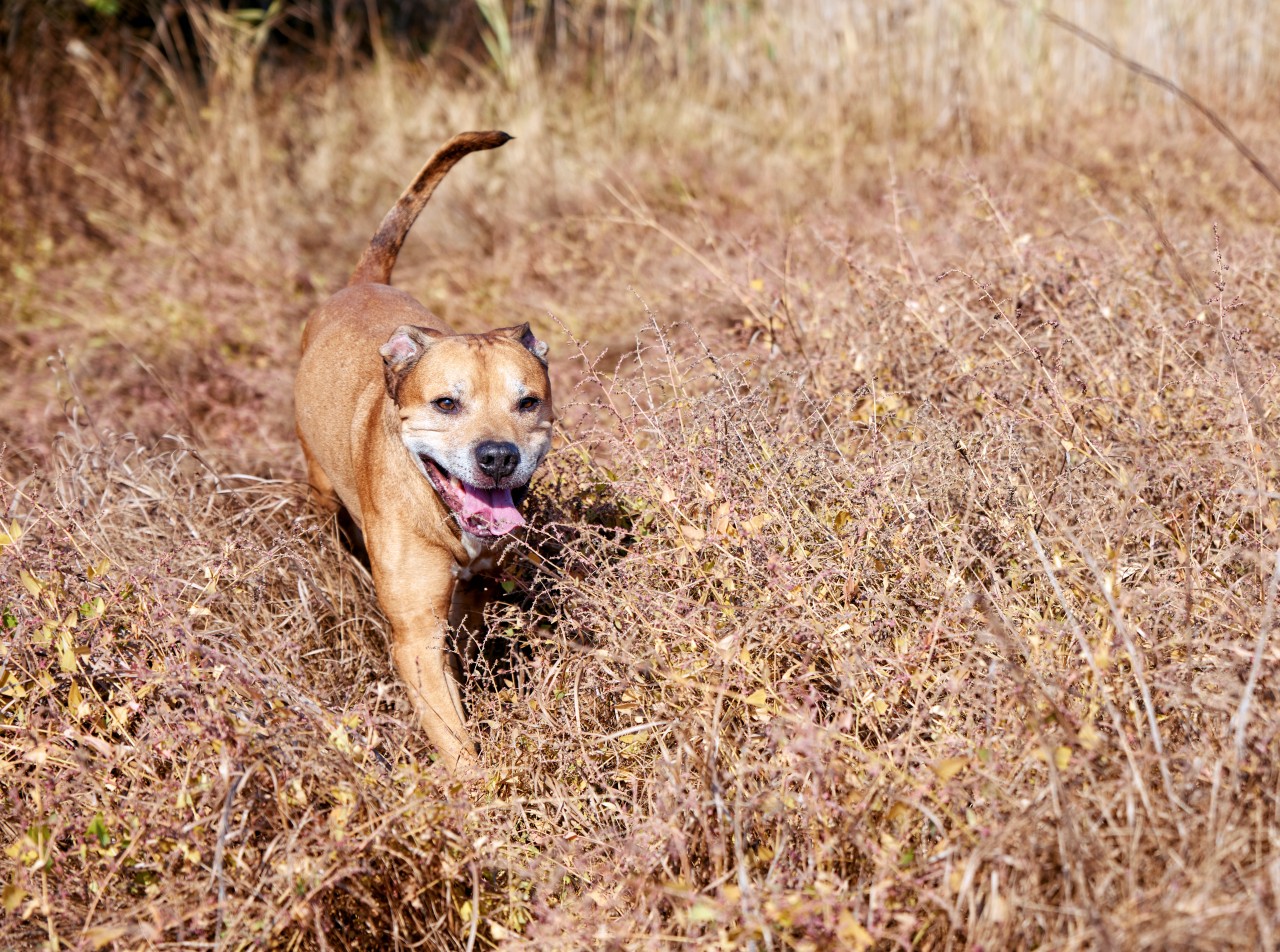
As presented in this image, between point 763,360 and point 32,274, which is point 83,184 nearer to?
point 32,274

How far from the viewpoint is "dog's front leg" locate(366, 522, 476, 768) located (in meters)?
3.73

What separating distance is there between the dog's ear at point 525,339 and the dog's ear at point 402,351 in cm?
26

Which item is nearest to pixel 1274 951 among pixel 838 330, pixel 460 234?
pixel 838 330

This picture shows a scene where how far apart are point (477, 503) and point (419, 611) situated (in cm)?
46

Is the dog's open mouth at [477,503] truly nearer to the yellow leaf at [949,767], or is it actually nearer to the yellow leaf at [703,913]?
the yellow leaf at [703,913]

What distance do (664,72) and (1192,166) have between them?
150 inches

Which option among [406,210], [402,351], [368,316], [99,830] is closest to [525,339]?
[402,351]

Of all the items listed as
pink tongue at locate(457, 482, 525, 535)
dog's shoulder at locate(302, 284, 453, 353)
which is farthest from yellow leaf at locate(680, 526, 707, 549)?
dog's shoulder at locate(302, 284, 453, 353)

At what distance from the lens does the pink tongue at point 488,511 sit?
3.50 meters

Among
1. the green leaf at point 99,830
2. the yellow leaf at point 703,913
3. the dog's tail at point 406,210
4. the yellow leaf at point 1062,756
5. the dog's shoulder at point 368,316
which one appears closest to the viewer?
the yellow leaf at point 703,913

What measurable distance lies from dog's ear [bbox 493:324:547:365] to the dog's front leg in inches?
28.2

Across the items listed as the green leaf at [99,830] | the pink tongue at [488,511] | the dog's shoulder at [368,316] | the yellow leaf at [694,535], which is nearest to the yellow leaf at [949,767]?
the yellow leaf at [694,535]

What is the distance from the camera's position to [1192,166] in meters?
7.00

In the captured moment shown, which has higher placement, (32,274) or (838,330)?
(838,330)
